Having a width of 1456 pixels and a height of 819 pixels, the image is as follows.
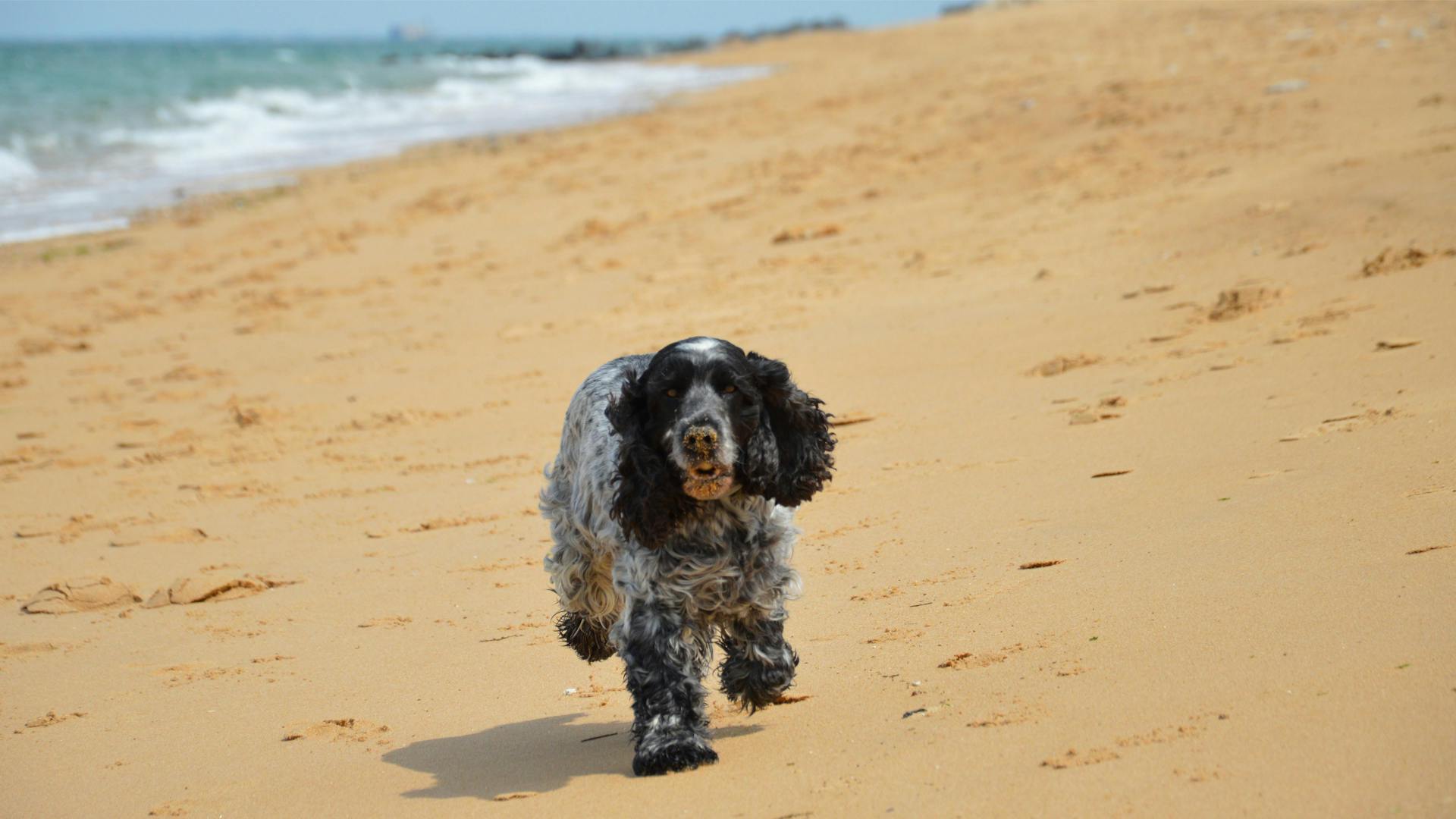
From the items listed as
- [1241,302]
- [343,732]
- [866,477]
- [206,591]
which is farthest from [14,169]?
[343,732]

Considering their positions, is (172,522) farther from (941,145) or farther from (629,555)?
(941,145)

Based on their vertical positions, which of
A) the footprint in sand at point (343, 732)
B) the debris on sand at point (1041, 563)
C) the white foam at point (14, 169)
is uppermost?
the white foam at point (14, 169)

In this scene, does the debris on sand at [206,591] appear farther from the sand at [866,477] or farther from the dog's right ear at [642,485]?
the dog's right ear at [642,485]

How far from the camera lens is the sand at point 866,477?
4.20 meters

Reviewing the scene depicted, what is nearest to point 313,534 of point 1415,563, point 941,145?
point 1415,563

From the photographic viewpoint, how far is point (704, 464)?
421 cm

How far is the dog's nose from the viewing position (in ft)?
13.8

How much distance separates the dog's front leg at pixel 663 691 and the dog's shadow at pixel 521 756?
171 millimetres

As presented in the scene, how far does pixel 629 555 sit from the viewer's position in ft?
14.9

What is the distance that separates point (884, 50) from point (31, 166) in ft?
96.1

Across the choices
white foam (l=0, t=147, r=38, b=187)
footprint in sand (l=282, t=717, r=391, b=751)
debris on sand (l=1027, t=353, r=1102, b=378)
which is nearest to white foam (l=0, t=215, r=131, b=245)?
white foam (l=0, t=147, r=38, b=187)

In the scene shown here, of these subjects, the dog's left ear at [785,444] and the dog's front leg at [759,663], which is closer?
the dog's left ear at [785,444]

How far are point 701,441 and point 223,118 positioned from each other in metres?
37.7

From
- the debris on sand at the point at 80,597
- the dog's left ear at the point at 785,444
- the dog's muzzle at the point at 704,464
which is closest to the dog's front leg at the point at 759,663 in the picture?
the dog's left ear at the point at 785,444
